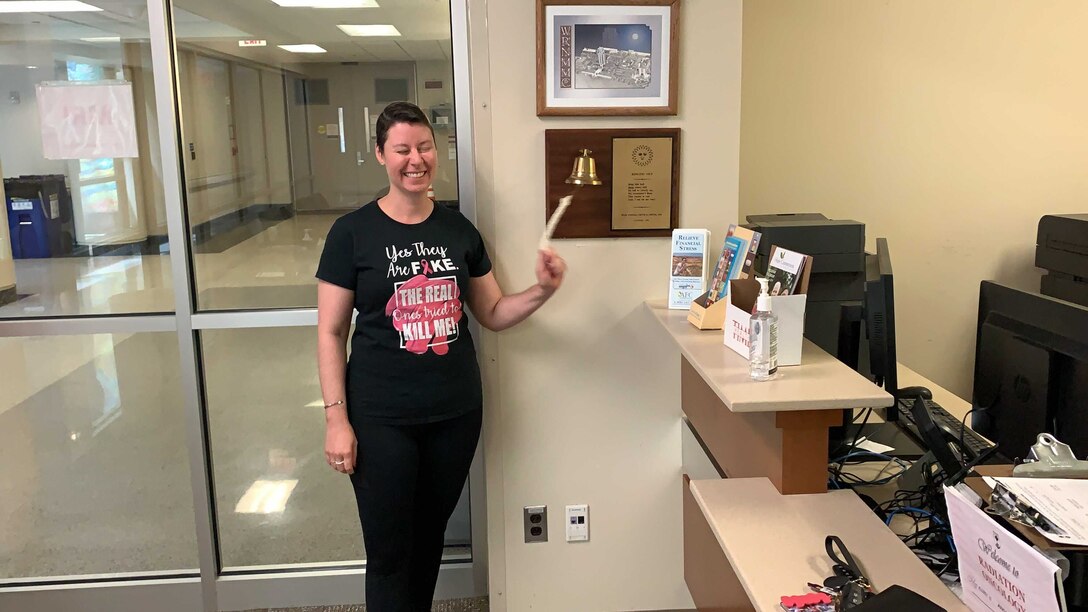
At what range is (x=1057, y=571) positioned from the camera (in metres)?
0.92

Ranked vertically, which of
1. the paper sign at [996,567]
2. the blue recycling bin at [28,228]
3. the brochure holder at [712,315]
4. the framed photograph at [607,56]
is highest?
the framed photograph at [607,56]

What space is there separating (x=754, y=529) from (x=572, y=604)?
3.74 ft

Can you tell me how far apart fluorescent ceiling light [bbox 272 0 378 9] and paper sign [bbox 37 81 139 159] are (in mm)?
523

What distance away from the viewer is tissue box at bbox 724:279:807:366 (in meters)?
1.63

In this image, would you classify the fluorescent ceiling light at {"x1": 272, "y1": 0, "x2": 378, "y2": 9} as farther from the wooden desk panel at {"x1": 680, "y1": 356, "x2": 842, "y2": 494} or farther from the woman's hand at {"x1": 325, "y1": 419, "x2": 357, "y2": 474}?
the wooden desk panel at {"x1": 680, "y1": 356, "x2": 842, "y2": 494}

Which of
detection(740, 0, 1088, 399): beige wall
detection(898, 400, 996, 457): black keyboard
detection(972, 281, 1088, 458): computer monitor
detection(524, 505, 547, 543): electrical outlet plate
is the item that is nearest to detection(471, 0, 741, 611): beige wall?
detection(524, 505, 547, 543): electrical outlet plate

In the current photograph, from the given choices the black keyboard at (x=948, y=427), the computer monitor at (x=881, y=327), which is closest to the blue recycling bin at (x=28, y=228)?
the computer monitor at (x=881, y=327)

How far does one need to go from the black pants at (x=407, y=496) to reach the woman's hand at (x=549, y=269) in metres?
0.41

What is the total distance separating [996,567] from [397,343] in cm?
135

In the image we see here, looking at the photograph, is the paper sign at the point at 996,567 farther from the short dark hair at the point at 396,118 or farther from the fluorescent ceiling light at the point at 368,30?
the fluorescent ceiling light at the point at 368,30

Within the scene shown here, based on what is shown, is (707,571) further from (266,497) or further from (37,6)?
(37,6)

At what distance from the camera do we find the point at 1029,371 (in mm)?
1572

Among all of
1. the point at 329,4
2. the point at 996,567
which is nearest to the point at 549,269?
the point at 329,4

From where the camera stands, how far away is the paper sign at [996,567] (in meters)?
0.94
